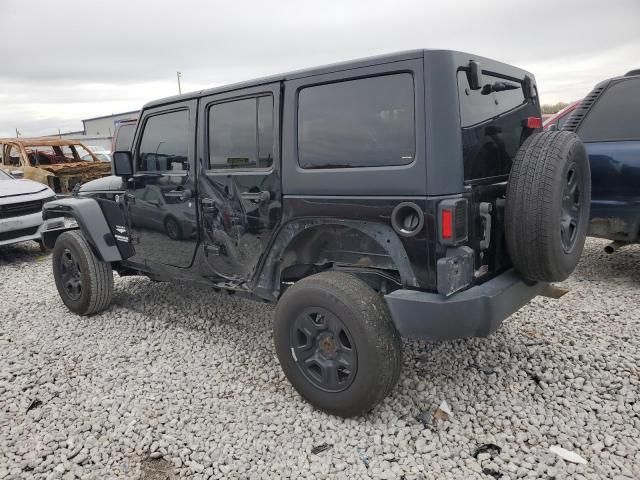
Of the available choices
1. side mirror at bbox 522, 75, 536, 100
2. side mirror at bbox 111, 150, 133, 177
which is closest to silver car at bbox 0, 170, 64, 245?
side mirror at bbox 111, 150, 133, 177

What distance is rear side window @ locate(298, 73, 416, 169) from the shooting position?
8.11 ft

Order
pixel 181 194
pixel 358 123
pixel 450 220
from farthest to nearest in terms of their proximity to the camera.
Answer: pixel 181 194 → pixel 358 123 → pixel 450 220

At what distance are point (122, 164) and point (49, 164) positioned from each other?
908cm

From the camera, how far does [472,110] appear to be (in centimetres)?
255

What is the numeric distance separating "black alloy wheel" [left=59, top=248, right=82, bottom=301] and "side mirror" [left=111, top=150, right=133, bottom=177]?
101 centimetres

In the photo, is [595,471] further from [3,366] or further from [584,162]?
[3,366]

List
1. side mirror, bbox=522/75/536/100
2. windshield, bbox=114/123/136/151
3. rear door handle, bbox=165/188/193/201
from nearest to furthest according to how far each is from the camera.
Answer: side mirror, bbox=522/75/536/100 < rear door handle, bbox=165/188/193/201 < windshield, bbox=114/123/136/151

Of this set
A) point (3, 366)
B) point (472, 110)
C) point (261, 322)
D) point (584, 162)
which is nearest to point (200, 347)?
point (261, 322)

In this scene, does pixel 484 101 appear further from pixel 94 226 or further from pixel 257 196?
pixel 94 226

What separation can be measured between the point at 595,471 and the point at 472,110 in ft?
6.07

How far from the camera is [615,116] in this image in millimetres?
4508

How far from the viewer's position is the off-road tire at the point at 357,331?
250 cm

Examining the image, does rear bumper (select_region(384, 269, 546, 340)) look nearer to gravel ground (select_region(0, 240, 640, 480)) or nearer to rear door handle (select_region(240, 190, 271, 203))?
gravel ground (select_region(0, 240, 640, 480))

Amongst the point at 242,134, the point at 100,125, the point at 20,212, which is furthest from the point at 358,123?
the point at 100,125
